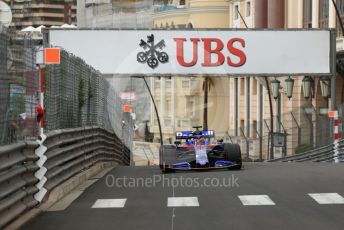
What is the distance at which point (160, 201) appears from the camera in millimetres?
12555

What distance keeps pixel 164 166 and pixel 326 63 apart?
15675mm

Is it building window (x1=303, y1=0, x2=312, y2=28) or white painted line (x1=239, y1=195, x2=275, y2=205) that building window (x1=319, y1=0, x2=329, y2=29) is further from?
white painted line (x1=239, y1=195, x2=275, y2=205)

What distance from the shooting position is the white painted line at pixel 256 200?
39.7 feet

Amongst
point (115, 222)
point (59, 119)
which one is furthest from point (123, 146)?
point (115, 222)

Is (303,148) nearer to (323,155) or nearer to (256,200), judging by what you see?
(323,155)

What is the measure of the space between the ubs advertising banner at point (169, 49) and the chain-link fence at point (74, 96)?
4579 millimetres

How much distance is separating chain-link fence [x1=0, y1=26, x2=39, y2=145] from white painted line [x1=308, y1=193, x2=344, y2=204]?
403cm

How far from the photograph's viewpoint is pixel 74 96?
59.5 feet

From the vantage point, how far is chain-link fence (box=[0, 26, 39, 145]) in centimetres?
1025

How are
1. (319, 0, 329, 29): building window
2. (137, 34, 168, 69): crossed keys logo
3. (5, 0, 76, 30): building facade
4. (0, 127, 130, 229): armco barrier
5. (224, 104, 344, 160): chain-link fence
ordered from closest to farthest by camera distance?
(0, 127, 130, 229): armco barrier
(137, 34, 168, 69): crossed keys logo
(224, 104, 344, 160): chain-link fence
(319, 0, 329, 29): building window
(5, 0, 76, 30): building facade

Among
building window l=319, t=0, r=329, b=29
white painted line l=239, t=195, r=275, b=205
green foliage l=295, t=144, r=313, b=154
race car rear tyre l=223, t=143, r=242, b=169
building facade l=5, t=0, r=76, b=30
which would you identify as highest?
building facade l=5, t=0, r=76, b=30

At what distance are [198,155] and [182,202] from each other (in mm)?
7426

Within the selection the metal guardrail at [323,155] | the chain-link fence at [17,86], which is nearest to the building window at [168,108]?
the metal guardrail at [323,155]

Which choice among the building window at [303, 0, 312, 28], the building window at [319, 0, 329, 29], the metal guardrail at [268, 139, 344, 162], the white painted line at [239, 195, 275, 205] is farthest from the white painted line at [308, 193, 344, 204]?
the building window at [303, 0, 312, 28]
